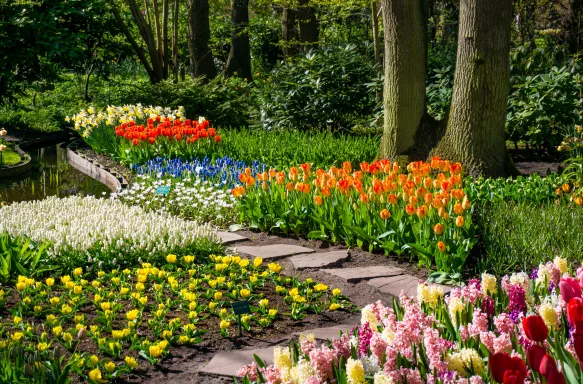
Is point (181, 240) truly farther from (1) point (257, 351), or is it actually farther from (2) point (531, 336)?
(2) point (531, 336)

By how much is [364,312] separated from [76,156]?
1177 centimetres

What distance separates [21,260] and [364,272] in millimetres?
2668

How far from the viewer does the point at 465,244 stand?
18.9 feet

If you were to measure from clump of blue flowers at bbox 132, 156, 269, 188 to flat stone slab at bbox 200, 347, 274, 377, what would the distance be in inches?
184

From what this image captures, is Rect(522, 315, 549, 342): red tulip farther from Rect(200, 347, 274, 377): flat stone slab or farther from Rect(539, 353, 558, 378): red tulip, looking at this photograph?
Rect(200, 347, 274, 377): flat stone slab

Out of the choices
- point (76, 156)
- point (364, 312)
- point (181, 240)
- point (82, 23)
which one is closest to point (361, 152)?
point (181, 240)

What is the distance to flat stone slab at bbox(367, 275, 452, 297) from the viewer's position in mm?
5465

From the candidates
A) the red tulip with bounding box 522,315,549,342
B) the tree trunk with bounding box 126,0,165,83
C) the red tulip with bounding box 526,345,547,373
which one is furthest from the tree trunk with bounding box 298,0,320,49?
the red tulip with bounding box 526,345,547,373

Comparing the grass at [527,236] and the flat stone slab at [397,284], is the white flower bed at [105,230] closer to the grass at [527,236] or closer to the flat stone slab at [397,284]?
the flat stone slab at [397,284]

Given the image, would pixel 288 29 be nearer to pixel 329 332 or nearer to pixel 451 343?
pixel 329 332

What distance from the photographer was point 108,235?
612 cm

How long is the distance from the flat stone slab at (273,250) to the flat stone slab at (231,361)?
2.16 meters

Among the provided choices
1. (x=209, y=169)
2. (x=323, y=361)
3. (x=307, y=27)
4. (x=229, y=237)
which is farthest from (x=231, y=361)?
(x=307, y=27)

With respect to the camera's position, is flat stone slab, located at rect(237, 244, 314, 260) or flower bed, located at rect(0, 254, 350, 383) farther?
flat stone slab, located at rect(237, 244, 314, 260)
